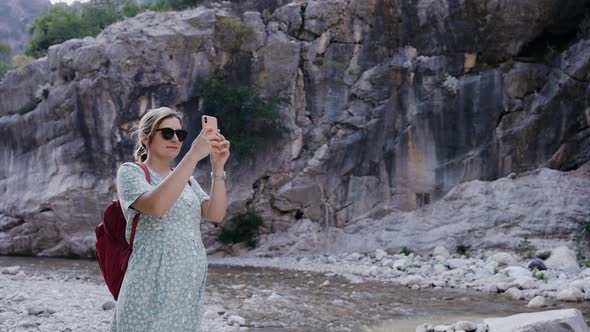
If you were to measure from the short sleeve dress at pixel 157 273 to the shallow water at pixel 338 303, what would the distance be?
16.9 feet

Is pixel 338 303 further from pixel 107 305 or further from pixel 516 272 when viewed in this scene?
pixel 516 272

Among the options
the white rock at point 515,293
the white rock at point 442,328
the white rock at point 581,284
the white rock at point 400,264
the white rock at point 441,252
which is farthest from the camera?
the white rock at point 441,252

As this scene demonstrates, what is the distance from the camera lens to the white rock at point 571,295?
932 cm

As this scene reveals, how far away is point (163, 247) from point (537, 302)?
27.1 ft

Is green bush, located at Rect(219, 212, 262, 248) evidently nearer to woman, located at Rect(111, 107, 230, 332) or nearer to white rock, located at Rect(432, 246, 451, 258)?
white rock, located at Rect(432, 246, 451, 258)

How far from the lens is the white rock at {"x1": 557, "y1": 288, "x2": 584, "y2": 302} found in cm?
932

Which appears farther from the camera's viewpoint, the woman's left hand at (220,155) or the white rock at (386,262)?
the white rock at (386,262)

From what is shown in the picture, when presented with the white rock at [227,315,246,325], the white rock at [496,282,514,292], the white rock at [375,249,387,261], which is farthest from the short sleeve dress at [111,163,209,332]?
the white rock at [375,249,387,261]

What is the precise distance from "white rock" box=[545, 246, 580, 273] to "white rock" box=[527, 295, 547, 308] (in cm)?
373

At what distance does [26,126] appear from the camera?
20.7 meters

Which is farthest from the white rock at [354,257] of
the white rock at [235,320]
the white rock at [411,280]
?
the white rock at [235,320]

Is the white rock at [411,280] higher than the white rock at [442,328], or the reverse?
the white rock at [442,328]

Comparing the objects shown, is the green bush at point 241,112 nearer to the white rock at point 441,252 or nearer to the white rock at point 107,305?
the white rock at point 441,252

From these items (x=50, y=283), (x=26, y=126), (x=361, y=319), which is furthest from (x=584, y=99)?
(x=26, y=126)
